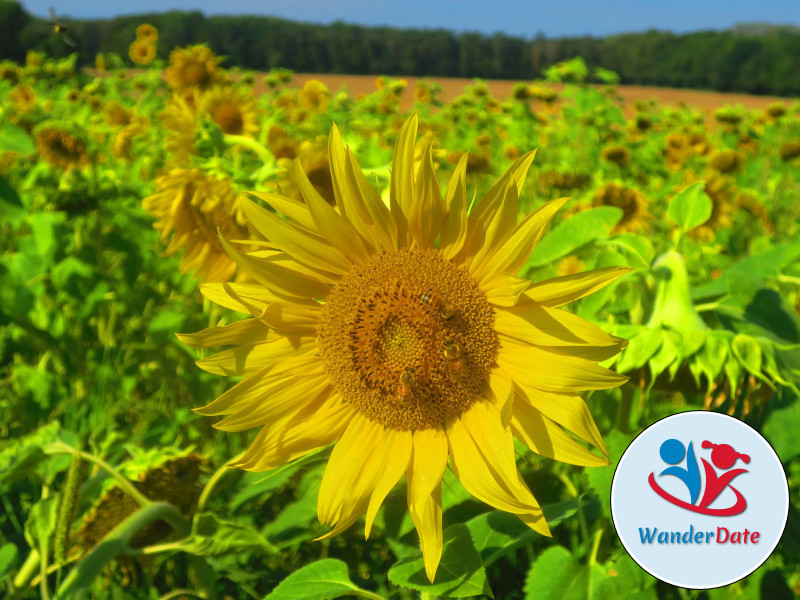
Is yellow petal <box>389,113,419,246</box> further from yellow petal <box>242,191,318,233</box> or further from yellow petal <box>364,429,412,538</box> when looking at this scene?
yellow petal <box>364,429,412,538</box>

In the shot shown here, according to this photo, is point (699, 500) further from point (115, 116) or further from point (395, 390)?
point (115, 116)

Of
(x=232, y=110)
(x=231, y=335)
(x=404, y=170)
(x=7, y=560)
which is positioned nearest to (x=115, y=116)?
(x=232, y=110)

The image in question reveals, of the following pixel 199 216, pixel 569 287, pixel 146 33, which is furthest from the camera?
pixel 146 33

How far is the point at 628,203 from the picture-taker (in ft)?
9.91

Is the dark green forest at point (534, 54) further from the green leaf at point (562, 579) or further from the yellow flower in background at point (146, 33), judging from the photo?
the green leaf at point (562, 579)

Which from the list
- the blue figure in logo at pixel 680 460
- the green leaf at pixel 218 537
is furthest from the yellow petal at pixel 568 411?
the green leaf at pixel 218 537

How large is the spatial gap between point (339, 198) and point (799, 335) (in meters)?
0.95

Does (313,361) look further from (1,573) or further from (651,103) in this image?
(651,103)

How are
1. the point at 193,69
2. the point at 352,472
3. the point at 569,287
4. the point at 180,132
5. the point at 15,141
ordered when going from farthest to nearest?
the point at 193,69 < the point at 15,141 < the point at 180,132 < the point at 352,472 < the point at 569,287

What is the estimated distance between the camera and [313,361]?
1.10 metres

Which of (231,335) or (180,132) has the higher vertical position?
(180,132)

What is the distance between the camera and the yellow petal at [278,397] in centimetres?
102

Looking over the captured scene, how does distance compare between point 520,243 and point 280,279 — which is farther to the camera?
point 280,279

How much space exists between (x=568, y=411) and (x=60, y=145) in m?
2.67
